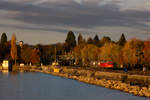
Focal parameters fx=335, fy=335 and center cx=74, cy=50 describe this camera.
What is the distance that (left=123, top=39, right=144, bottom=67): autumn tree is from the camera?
207 feet

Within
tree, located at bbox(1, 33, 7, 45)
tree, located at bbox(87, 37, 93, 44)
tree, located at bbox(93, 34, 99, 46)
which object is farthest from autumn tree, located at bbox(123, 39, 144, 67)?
tree, located at bbox(1, 33, 7, 45)

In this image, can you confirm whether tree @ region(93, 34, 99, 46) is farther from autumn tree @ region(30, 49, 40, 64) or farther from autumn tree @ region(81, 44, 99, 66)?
autumn tree @ region(81, 44, 99, 66)

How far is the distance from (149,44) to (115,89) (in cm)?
2692

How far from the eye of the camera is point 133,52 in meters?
65.0

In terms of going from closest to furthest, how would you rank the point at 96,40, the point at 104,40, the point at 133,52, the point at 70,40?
the point at 133,52 → the point at 104,40 → the point at 96,40 → the point at 70,40

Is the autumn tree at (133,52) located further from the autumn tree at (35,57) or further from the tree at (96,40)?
the tree at (96,40)

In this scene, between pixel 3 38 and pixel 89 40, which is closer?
pixel 3 38

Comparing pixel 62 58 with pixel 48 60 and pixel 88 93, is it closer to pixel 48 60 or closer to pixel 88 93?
pixel 48 60

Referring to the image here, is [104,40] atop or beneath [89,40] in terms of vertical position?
beneath

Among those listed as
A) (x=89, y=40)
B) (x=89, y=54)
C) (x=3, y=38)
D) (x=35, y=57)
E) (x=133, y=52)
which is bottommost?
(x=133, y=52)

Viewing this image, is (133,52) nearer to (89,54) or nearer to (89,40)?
(89,54)

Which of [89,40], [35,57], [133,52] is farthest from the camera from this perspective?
[89,40]

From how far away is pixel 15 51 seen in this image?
9194cm

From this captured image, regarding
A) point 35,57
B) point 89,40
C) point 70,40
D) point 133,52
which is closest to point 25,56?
point 35,57
